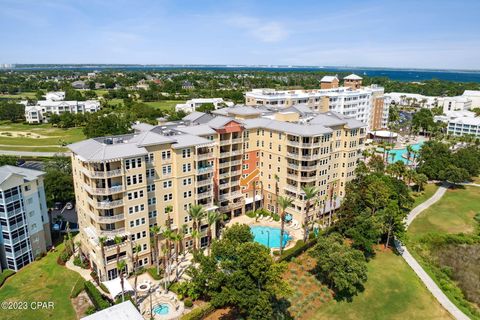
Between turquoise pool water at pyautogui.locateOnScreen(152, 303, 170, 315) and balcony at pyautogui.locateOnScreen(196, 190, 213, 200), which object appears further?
balcony at pyautogui.locateOnScreen(196, 190, 213, 200)

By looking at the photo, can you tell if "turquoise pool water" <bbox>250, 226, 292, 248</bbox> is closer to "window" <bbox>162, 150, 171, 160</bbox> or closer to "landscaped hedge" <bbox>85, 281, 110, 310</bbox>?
"window" <bbox>162, 150, 171, 160</bbox>

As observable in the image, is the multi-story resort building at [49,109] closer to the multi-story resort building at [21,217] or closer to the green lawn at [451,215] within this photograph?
the multi-story resort building at [21,217]

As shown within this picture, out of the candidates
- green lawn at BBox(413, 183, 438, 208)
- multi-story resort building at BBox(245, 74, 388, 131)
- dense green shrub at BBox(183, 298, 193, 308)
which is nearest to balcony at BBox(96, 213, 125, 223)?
dense green shrub at BBox(183, 298, 193, 308)

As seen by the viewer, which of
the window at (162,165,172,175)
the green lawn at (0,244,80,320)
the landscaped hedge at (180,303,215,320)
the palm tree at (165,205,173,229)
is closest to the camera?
the landscaped hedge at (180,303,215,320)

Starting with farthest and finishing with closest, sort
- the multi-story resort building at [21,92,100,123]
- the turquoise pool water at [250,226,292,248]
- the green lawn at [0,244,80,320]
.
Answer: the multi-story resort building at [21,92,100,123]
the turquoise pool water at [250,226,292,248]
the green lawn at [0,244,80,320]

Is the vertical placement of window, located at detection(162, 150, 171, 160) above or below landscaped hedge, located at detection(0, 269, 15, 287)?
above

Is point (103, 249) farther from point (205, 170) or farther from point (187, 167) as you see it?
point (205, 170)

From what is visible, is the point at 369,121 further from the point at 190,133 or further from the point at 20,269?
the point at 20,269
